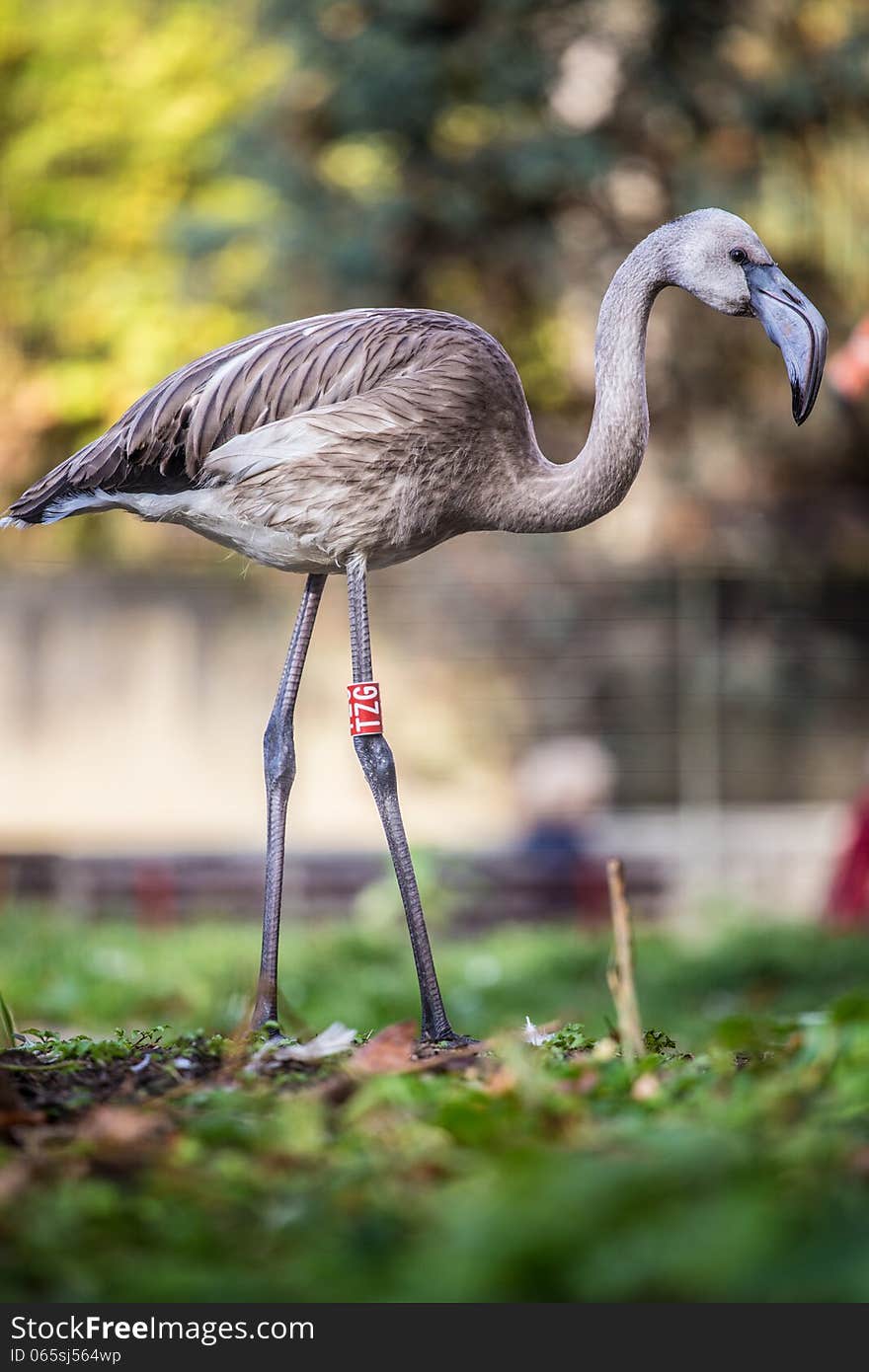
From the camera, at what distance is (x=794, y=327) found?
3.16m

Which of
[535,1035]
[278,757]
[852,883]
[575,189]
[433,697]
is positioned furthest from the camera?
[433,697]

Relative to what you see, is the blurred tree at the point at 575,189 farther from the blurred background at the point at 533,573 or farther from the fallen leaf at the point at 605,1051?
the fallen leaf at the point at 605,1051

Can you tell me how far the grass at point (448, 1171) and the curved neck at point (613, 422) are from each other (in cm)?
100

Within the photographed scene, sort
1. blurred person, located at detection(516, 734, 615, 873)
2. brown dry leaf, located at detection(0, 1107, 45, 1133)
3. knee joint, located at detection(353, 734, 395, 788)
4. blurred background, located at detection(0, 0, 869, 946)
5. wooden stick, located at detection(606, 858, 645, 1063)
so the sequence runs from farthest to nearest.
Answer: blurred background, located at detection(0, 0, 869, 946) < blurred person, located at detection(516, 734, 615, 873) < knee joint, located at detection(353, 734, 395, 788) < wooden stick, located at detection(606, 858, 645, 1063) < brown dry leaf, located at detection(0, 1107, 45, 1133)

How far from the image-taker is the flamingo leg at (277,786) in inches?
125

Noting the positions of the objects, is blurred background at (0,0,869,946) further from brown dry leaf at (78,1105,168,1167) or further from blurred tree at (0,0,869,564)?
brown dry leaf at (78,1105,168,1167)

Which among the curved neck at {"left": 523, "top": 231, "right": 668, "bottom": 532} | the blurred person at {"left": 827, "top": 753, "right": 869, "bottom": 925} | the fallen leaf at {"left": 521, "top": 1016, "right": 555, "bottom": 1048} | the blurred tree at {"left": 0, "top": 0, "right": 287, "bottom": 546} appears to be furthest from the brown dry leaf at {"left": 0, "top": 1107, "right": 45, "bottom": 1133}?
the blurred tree at {"left": 0, "top": 0, "right": 287, "bottom": 546}

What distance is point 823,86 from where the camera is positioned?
12.5 metres

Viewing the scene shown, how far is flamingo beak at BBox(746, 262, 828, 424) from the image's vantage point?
313 cm

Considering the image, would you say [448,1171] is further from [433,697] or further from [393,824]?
[433,697]

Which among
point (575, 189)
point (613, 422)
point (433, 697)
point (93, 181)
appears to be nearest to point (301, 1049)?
point (613, 422)

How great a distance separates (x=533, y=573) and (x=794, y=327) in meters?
10.3

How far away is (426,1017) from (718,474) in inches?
442

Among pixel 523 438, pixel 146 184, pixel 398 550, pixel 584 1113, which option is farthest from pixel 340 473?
pixel 146 184
